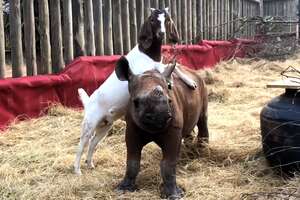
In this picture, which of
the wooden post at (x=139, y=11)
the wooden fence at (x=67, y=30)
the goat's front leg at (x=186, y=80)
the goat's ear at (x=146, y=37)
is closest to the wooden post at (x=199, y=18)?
the wooden fence at (x=67, y=30)

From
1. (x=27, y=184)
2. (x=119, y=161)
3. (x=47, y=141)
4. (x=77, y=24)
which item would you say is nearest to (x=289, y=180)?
(x=119, y=161)

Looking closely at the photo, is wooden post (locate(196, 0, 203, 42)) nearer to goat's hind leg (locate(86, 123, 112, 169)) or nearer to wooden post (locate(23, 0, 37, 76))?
wooden post (locate(23, 0, 37, 76))

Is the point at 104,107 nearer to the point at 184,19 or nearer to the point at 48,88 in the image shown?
the point at 48,88

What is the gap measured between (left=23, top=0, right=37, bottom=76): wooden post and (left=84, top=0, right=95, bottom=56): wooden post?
109 cm

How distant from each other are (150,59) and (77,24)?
8.36ft

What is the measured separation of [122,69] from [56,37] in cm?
332

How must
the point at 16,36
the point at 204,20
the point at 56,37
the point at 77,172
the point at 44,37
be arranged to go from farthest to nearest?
1. the point at 204,20
2. the point at 56,37
3. the point at 44,37
4. the point at 16,36
5. the point at 77,172

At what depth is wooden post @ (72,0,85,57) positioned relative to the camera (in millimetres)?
7086

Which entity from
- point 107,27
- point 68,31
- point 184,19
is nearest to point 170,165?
point 68,31

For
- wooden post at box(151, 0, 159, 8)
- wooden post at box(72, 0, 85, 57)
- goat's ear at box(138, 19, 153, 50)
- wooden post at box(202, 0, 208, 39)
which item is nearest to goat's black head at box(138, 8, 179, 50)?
goat's ear at box(138, 19, 153, 50)

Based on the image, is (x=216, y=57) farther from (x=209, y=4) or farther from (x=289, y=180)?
(x=289, y=180)

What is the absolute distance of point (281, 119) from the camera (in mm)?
3816

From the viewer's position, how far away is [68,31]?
6934mm

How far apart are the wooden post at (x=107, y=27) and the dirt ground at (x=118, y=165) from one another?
163cm
